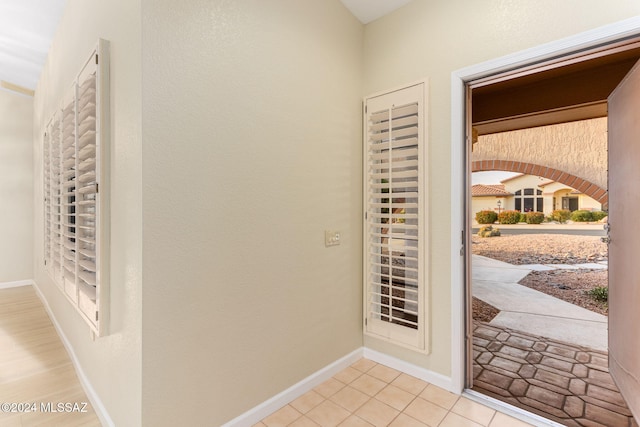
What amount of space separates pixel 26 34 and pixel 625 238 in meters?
5.16

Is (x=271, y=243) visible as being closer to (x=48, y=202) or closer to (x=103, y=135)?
(x=103, y=135)

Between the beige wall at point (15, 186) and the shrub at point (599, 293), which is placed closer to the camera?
the beige wall at point (15, 186)

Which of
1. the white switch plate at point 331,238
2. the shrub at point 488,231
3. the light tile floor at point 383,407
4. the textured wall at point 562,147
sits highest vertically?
the textured wall at point 562,147

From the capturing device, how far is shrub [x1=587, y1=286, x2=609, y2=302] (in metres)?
4.66

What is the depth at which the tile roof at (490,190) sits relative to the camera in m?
7.29

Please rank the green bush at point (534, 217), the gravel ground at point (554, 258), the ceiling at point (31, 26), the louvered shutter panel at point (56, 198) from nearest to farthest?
1. the ceiling at point (31, 26)
2. the louvered shutter panel at point (56, 198)
3. the gravel ground at point (554, 258)
4. the green bush at point (534, 217)

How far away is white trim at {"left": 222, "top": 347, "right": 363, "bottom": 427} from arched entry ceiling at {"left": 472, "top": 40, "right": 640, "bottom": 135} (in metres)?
2.63

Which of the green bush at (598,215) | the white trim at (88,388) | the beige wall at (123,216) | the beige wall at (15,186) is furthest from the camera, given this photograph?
the green bush at (598,215)

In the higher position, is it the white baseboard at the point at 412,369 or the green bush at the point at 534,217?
the green bush at the point at 534,217

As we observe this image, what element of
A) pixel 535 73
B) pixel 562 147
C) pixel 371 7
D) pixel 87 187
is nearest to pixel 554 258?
pixel 562 147

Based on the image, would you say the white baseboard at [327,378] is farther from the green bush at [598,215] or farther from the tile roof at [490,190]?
the green bush at [598,215]

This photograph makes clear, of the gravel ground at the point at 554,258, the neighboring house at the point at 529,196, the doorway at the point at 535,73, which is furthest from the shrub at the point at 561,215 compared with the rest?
the doorway at the point at 535,73

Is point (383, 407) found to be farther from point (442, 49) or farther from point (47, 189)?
point (47, 189)

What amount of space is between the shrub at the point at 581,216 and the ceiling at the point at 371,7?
6.32 metres
